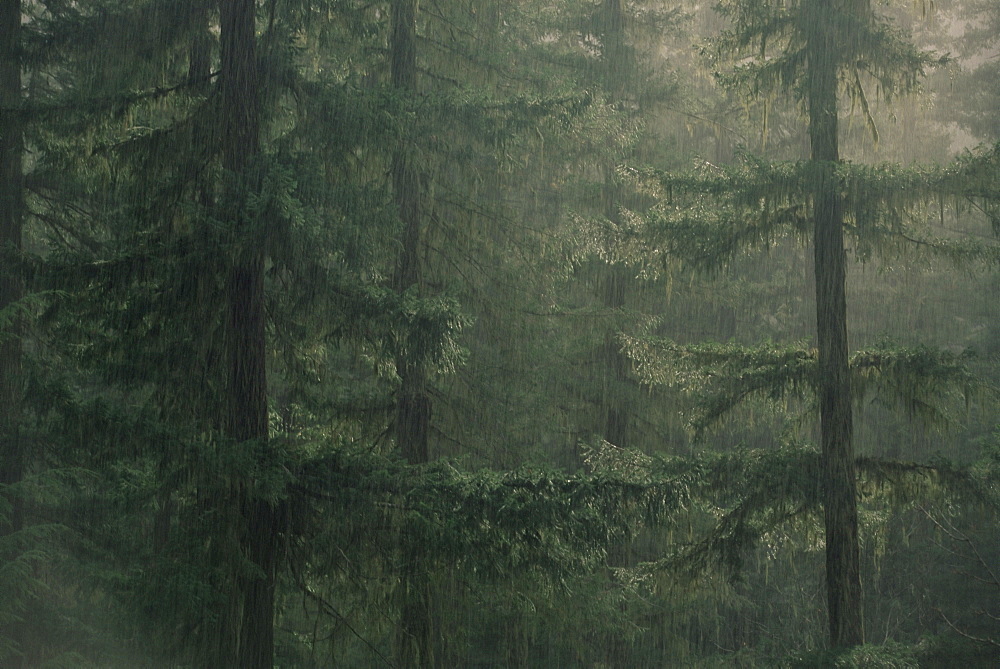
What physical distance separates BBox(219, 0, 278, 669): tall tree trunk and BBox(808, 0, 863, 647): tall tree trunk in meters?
5.52

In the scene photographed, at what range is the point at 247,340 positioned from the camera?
8875mm

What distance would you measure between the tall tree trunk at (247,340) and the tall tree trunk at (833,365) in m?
5.52

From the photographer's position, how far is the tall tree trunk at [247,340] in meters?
8.59

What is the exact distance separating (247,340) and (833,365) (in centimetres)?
587

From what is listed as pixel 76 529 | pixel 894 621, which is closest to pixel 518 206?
pixel 76 529

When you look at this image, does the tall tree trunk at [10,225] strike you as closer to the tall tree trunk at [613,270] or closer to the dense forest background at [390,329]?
the dense forest background at [390,329]

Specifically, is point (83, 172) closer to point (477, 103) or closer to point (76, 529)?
point (477, 103)

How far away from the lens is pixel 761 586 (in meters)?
20.8

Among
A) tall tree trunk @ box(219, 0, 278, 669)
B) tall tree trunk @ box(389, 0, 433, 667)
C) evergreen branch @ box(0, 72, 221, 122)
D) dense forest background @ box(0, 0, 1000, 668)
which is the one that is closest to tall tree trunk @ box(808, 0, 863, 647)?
dense forest background @ box(0, 0, 1000, 668)

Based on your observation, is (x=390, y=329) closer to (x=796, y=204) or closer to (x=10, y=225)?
(x=796, y=204)

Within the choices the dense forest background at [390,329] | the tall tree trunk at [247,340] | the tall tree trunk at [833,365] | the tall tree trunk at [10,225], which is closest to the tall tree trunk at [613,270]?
the dense forest background at [390,329]

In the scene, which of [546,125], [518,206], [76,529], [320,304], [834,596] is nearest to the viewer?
[320,304]

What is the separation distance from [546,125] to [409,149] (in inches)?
70.6

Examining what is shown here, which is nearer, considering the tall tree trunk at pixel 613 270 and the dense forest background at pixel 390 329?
the dense forest background at pixel 390 329
